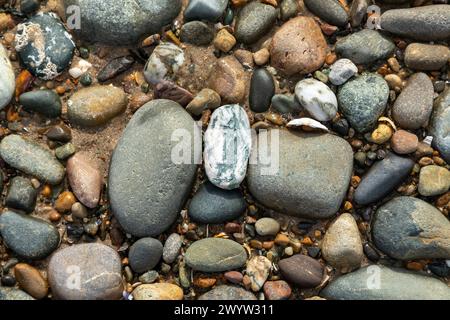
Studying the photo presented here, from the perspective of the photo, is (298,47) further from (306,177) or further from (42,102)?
(42,102)

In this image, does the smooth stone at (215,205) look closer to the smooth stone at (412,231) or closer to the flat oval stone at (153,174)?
the flat oval stone at (153,174)

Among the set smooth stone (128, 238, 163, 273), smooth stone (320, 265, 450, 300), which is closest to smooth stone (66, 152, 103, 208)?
smooth stone (128, 238, 163, 273)

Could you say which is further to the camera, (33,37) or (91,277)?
(33,37)

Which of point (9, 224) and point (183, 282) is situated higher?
point (9, 224)

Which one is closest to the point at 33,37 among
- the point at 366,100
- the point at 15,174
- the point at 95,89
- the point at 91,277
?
the point at 95,89

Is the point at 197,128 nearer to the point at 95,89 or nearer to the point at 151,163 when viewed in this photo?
the point at 151,163

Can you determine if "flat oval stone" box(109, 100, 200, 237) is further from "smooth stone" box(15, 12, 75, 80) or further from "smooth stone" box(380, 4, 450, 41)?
"smooth stone" box(380, 4, 450, 41)

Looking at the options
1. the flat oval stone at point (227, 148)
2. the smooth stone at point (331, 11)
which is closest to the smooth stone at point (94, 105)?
the flat oval stone at point (227, 148)
